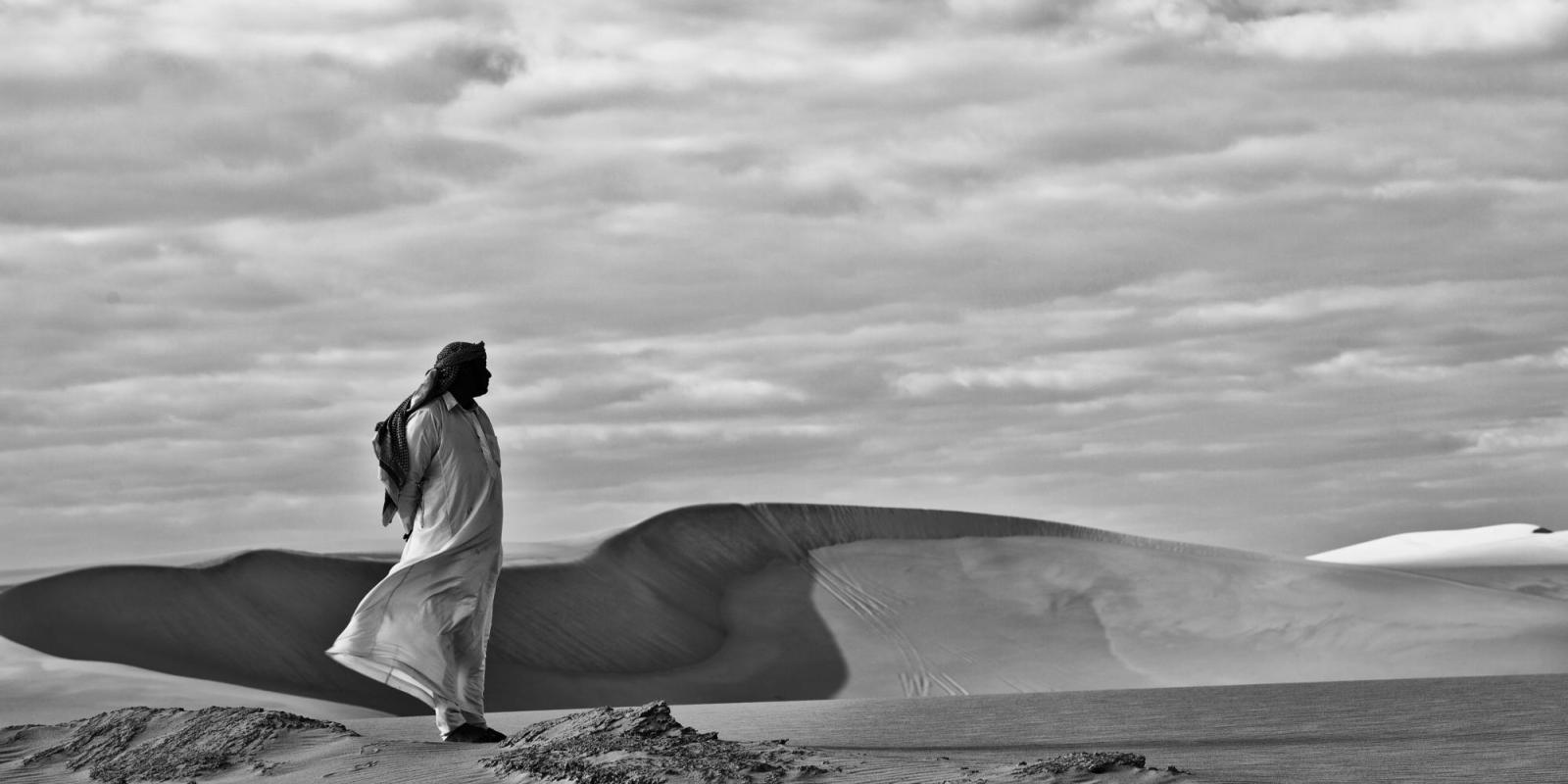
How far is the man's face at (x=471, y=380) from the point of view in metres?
9.93

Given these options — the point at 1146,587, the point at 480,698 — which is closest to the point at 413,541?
the point at 480,698

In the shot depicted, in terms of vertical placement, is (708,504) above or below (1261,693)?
above

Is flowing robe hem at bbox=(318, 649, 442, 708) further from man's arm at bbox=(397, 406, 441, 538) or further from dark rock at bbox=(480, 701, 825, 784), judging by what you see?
man's arm at bbox=(397, 406, 441, 538)

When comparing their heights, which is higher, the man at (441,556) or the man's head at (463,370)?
the man's head at (463,370)

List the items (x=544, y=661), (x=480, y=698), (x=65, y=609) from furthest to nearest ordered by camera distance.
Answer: (x=544, y=661), (x=65, y=609), (x=480, y=698)

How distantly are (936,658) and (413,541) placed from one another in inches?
664

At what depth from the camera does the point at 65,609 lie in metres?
20.5

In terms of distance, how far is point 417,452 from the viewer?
9.75 meters

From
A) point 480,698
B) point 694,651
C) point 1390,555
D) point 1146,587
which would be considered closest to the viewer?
point 480,698

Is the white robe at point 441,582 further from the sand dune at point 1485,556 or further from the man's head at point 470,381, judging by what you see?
the sand dune at point 1485,556

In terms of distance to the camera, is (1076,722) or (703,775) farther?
(1076,722)

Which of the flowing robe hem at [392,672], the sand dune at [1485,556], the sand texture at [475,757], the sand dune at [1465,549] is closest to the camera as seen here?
the sand texture at [475,757]

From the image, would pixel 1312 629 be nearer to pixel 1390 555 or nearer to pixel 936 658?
pixel 936 658

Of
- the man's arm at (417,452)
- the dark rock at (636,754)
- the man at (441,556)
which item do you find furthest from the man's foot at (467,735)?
the man's arm at (417,452)
